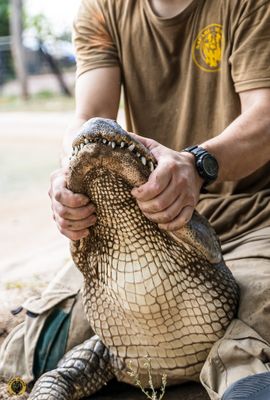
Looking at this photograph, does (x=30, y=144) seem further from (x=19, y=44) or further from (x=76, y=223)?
(x=76, y=223)

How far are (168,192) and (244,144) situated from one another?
522 mm

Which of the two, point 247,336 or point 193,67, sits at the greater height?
point 193,67

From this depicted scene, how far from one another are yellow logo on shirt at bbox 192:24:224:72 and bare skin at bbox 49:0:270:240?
0.14 meters

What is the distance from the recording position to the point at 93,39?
296 centimetres

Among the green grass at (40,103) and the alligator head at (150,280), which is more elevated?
the alligator head at (150,280)

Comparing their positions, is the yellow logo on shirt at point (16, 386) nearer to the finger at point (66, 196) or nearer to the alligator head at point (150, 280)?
the alligator head at point (150, 280)

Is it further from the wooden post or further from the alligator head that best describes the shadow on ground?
the wooden post

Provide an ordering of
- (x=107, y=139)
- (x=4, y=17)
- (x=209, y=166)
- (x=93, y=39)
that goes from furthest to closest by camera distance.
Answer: (x=4, y=17), (x=93, y=39), (x=209, y=166), (x=107, y=139)

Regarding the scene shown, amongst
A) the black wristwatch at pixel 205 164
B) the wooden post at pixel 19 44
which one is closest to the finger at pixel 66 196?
the black wristwatch at pixel 205 164

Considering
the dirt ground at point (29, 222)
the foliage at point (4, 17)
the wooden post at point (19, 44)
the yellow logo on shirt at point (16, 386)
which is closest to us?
the yellow logo on shirt at point (16, 386)

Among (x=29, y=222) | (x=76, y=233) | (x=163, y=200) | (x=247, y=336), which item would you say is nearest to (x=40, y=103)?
(x=29, y=222)

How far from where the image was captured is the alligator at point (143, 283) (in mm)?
2064

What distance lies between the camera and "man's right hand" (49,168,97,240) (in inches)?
81.4

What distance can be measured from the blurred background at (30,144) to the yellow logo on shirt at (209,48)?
141cm
